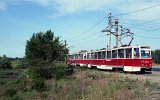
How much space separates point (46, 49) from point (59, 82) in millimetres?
20606

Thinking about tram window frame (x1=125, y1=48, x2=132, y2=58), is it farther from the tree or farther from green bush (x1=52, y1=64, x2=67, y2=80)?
the tree

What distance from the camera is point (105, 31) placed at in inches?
2237

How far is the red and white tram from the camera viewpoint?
34.6 m

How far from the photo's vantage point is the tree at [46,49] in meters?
48.7

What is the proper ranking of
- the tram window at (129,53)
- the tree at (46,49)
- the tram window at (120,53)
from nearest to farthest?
the tram window at (129,53) → the tram window at (120,53) → the tree at (46,49)

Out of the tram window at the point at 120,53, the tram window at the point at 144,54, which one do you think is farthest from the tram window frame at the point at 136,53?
the tram window at the point at 120,53

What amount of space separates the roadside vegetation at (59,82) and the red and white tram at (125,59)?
2369 millimetres

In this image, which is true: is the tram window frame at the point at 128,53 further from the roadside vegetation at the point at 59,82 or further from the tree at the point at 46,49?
the tree at the point at 46,49

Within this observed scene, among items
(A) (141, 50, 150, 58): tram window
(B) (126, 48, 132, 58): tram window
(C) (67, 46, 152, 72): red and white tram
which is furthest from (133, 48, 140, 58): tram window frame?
(B) (126, 48, 132, 58): tram window

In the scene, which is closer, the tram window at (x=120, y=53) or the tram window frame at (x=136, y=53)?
the tram window frame at (x=136, y=53)

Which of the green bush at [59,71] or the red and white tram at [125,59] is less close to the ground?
the red and white tram at [125,59]

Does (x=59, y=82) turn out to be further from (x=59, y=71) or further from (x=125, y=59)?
(x=125, y=59)

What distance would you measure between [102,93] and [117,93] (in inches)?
31.2

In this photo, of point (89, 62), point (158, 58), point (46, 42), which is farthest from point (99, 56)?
point (158, 58)
